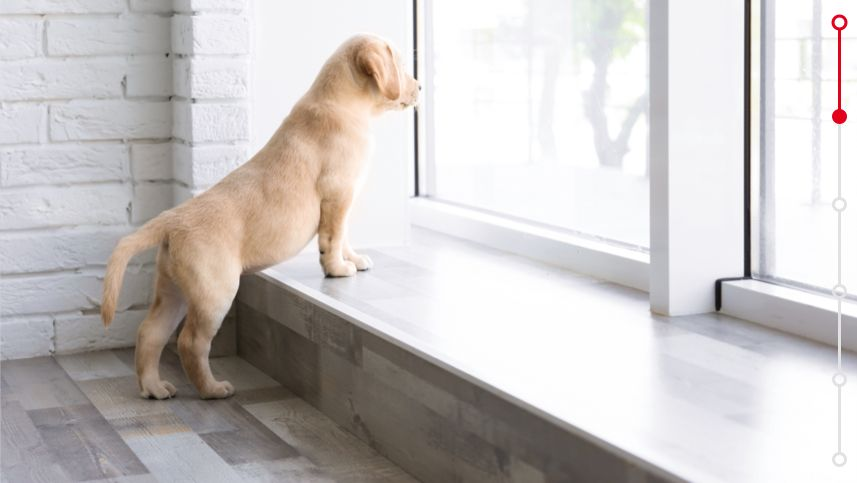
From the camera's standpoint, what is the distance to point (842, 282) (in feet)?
6.52

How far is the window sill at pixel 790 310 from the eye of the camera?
6.25 ft

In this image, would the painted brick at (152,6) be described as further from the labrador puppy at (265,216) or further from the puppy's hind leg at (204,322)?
the puppy's hind leg at (204,322)

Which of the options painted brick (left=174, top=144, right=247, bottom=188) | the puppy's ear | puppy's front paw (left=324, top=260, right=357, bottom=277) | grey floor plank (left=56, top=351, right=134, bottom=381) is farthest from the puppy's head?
grey floor plank (left=56, top=351, right=134, bottom=381)

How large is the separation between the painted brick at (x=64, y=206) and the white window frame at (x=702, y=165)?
4.04 feet

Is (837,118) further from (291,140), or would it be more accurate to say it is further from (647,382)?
(291,140)

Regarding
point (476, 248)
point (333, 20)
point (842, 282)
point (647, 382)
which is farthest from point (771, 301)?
point (333, 20)

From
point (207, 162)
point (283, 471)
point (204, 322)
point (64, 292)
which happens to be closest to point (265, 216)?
point (204, 322)

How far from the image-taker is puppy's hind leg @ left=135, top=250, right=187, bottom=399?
7.66ft

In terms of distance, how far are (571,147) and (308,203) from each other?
26.8 inches

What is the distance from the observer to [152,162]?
2783mm

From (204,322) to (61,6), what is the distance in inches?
33.3

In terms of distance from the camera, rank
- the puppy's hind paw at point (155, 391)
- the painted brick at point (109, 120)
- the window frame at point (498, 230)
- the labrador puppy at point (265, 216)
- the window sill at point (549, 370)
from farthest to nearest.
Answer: the painted brick at point (109, 120), the window frame at point (498, 230), the puppy's hind paw at point (155, 391), the labrador puppy at point (265, 216), the window sill at point (549, 370)

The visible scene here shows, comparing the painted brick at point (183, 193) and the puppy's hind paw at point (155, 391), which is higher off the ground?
the painted brick at point (183, 193)

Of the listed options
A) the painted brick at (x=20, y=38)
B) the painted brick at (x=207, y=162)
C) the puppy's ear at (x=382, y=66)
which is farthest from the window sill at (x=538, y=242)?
the painted brick at (x=20, y=38)
